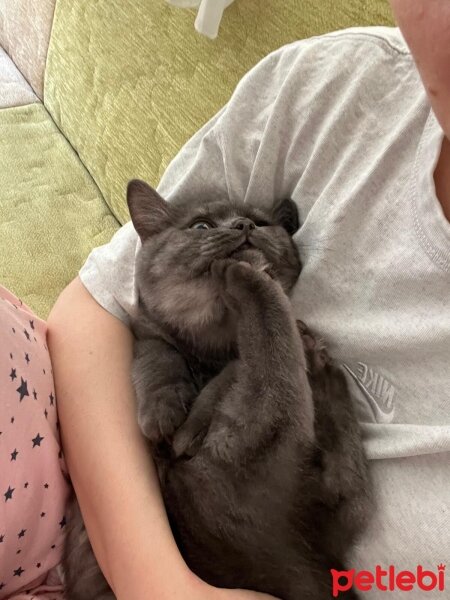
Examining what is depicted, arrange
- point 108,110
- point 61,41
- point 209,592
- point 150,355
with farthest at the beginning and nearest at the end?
point 61,41
point 108,110
point 150,355
point 209,592

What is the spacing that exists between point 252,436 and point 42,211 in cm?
Answer: 98

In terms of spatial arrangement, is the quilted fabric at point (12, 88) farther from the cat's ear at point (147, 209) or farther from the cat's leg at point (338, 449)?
the cat's leg at point (338, 449)

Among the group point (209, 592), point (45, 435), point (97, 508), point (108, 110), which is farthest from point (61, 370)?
point (108, 110)

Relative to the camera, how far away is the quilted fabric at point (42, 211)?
53.7 inches

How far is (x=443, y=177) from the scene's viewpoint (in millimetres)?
723

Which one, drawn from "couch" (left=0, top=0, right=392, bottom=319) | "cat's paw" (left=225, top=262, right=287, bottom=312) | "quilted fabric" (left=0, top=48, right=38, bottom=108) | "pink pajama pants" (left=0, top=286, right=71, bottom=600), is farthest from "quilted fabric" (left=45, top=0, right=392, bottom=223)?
"pink pajama pants" (left=0, top=286, right=71, bottom=600)

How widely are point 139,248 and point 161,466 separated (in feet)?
1.16

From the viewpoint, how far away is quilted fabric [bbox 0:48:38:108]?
1.77m

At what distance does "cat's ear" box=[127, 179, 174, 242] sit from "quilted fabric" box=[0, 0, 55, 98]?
3.24 feet

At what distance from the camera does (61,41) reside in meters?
1.62

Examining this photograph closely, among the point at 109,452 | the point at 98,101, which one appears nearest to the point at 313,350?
the point at 109,452

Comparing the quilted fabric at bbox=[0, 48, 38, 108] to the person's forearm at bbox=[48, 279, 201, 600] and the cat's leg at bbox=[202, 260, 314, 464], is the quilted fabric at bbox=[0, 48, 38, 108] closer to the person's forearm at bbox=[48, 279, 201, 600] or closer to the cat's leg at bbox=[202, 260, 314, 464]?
the person's forearm at bbox=[48, 279, 201, 600]

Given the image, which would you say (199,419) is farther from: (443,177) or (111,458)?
(443,177)

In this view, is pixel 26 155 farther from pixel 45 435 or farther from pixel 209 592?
pixel 209 592
